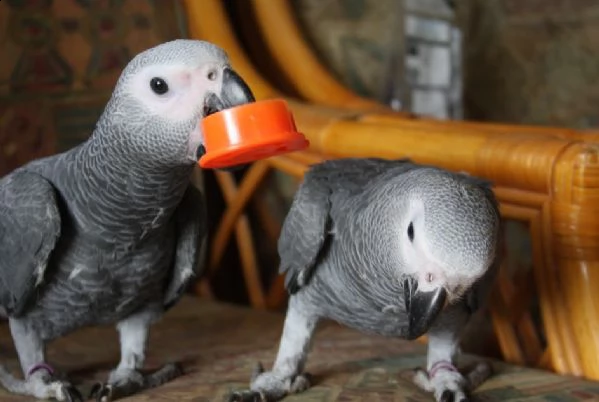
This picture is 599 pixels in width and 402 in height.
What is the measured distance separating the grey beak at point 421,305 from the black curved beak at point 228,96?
0.25m

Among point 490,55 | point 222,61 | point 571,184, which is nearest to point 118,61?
point 222,61

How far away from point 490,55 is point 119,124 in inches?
54.2

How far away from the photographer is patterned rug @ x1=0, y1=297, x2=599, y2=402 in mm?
1007

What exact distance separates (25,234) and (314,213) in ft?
1.13

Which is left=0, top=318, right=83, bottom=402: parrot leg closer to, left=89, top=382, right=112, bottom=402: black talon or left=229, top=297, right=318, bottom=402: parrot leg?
left=89, top=382, right=112, bottom=402: black talon

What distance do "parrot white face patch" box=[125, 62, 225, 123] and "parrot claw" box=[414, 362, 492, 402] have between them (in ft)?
1.49

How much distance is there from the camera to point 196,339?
1283 millimetres

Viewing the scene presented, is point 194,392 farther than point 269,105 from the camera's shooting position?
Yes

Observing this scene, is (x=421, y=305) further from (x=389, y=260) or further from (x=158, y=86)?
(x=158, y=86)

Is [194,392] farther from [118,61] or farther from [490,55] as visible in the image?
[490,55]

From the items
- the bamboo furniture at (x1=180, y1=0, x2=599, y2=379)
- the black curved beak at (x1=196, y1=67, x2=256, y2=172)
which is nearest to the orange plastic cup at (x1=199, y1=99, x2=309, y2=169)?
the black curved beak at (x1=196, y1=67, x2=256, y2=172)

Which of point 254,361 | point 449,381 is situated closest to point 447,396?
point 449,381

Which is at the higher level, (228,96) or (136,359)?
(228,96)

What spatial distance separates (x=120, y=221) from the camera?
3.02 ft
